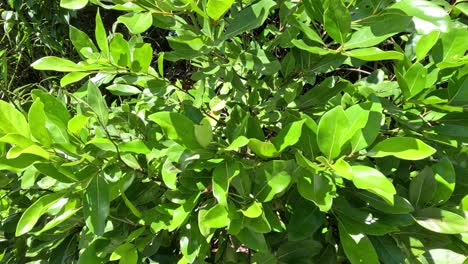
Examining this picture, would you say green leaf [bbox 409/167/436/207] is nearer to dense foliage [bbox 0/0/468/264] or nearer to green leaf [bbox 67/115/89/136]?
dense foliage [bbox 0/0/468/264]

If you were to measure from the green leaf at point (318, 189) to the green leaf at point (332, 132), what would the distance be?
43 millimetres

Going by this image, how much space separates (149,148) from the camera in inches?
36.9

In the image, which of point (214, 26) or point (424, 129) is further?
point (424, 129)

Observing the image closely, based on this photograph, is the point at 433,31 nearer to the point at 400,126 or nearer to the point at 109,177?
the point at 400,126

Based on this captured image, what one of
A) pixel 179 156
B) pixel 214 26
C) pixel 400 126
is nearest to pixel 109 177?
pixel 179 156

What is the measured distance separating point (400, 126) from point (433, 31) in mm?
251

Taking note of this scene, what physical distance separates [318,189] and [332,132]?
0.10 meters

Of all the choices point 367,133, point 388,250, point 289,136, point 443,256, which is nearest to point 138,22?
point 289,136

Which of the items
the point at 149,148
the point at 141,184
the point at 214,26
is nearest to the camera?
the point at 214,26

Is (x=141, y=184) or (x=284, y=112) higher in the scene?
(x=284, y=112)

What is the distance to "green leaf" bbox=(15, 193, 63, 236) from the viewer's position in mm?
850

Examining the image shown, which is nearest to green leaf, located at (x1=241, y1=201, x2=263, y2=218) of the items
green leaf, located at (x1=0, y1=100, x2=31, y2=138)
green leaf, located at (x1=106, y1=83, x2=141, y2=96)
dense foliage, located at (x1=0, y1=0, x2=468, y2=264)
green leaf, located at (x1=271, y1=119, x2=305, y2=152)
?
dense foliage, located at (x1=0, y1=0, x2=468, y2=264)

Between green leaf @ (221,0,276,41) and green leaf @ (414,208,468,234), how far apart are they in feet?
1.68

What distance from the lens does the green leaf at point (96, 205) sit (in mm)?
854
